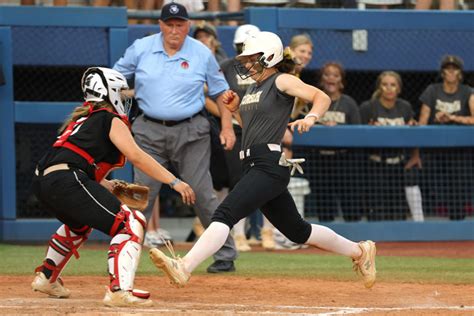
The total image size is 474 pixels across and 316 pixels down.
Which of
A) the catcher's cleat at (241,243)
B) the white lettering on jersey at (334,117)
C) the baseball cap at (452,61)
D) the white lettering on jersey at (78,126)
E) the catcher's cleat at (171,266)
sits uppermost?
the baseball cap at (452,61)

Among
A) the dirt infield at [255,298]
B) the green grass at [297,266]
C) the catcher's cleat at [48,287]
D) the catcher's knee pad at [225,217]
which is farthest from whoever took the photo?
the green grass at [297,266]

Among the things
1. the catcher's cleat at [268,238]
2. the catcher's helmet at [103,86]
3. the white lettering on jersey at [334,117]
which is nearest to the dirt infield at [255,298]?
the catcher's helmet at [103,86]

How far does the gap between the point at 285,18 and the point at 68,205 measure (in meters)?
6.34

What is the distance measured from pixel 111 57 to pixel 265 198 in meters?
5.41

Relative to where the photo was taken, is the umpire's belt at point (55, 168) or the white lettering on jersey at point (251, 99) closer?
the umpire's belt at point (55, 168)

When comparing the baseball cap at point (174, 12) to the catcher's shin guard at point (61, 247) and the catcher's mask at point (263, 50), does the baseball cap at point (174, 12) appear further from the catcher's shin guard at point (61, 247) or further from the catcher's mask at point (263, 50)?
the catcher's shin guard at point (61, 247)

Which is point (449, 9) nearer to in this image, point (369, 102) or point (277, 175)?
point (369, 102)

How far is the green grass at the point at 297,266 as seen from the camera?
9508 millimetres

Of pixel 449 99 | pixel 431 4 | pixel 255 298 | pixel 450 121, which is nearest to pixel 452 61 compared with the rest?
pixel 449 99

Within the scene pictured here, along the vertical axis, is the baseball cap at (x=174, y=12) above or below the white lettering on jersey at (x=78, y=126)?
above

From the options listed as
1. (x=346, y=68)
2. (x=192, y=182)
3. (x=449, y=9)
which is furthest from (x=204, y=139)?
(x=449, y=9)

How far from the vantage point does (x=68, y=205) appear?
709cm

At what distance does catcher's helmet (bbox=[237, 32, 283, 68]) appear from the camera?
305 inches

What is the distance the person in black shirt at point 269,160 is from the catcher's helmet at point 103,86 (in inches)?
39.4
